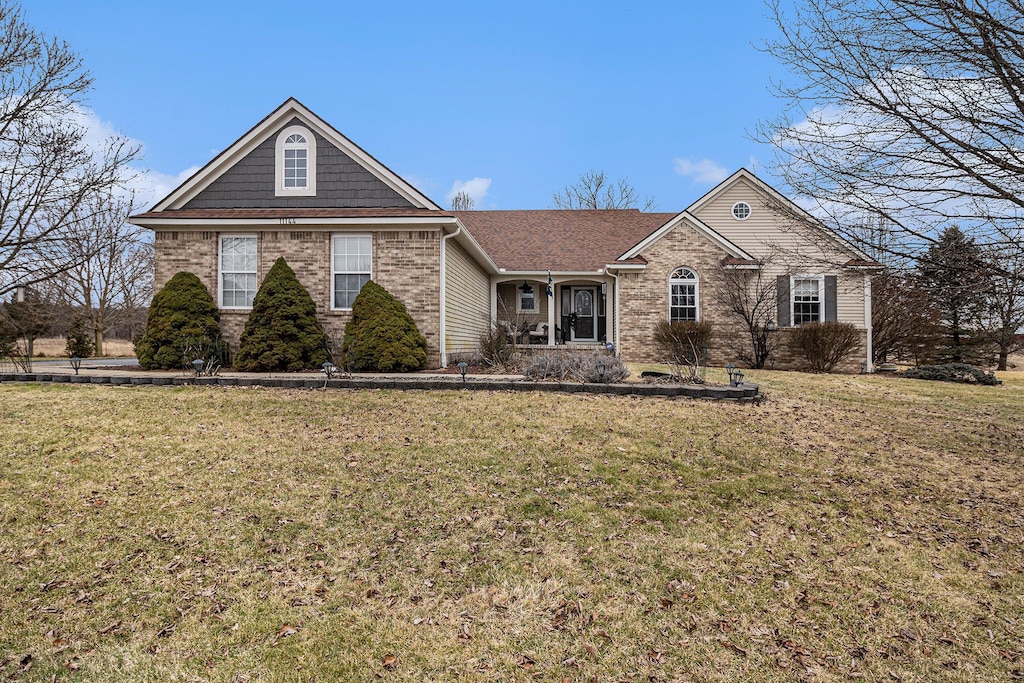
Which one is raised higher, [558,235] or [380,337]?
[558,235]

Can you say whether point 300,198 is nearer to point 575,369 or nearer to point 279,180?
point 279,180

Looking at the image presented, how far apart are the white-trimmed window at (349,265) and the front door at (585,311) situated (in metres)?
9.23

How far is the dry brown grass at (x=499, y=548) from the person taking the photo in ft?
10.8

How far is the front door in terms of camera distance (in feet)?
67.4

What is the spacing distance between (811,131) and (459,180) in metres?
33.3

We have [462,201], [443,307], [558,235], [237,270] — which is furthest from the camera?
[462,201]

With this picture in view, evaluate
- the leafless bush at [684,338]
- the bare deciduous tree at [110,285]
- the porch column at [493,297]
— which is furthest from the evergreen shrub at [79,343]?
the leafless bush at [684,338]

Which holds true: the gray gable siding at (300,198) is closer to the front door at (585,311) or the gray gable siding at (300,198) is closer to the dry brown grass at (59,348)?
the front door at (585,311)

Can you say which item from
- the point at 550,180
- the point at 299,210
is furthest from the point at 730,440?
the point at 550,180

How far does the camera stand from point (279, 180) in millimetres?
13562

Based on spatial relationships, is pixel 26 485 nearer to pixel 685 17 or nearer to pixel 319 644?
pixel 319 644

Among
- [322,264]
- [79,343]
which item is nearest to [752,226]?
[322,264]

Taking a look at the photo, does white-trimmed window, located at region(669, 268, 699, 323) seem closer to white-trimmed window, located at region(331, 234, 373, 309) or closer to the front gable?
the front gable

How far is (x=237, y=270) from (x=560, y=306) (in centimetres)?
1068
